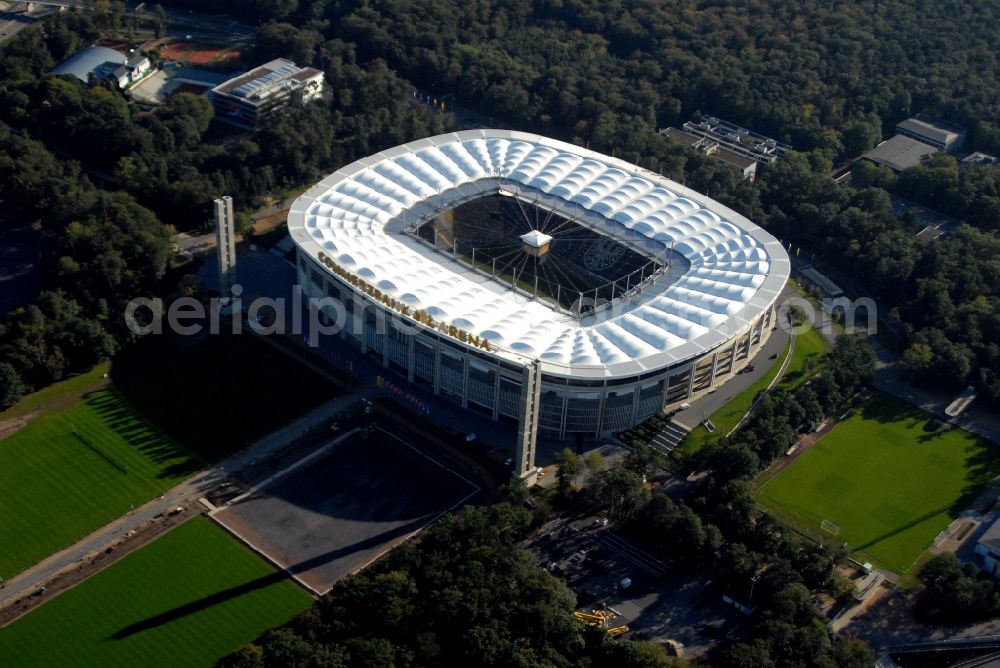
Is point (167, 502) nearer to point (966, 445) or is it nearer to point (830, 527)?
point (830, 527)

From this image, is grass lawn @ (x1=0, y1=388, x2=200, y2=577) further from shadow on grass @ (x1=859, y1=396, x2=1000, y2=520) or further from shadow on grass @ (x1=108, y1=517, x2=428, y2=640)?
shadow on grass @ (x1=859, y1=396, x2=1000, y2=520)

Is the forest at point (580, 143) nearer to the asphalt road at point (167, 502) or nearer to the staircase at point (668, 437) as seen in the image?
the staircase at point (668, 437)

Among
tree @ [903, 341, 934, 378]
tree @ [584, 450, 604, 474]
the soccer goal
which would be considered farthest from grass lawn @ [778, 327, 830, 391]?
tree @ [584, 450, 604, 474]

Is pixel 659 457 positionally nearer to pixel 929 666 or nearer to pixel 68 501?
pixel 929 666

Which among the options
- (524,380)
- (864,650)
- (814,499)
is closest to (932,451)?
(814,499)

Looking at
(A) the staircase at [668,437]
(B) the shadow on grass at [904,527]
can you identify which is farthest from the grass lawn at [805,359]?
(B) the shadow on grass at [904,527]

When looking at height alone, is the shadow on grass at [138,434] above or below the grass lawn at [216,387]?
below

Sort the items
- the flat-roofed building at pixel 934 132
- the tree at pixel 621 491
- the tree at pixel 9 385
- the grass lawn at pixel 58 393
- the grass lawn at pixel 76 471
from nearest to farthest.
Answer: the grass lawn at pixel 76 471 → the tree at pixel 621 491 → the tree at pixel 9 385 → the grass lawn at pixel 58 393 → the flat-roofed building at pixel 934 132

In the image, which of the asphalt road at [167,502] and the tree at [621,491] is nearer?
the asphalt road at [167,502]
